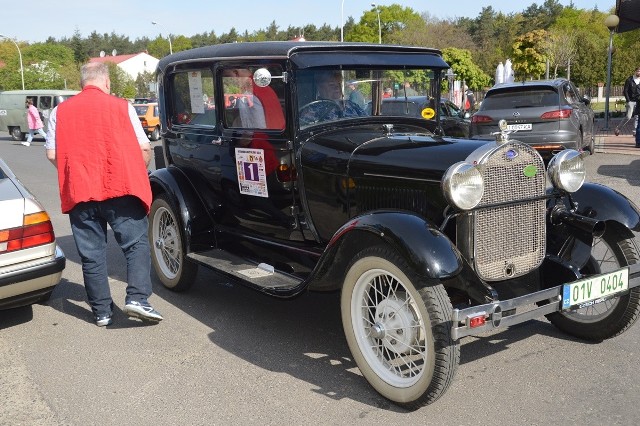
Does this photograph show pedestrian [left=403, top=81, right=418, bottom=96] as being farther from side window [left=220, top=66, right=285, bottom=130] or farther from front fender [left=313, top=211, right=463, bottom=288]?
front fender [left=313, top=211, right=463, bottom=288]

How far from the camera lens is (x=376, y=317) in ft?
11.5

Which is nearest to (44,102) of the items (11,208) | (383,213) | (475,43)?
(11,208)

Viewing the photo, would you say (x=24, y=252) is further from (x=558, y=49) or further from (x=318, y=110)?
(x=558, y=49)

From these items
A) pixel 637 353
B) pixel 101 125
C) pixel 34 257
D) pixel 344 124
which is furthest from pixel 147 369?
pixel 637 353

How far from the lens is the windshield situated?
4316 millimetres

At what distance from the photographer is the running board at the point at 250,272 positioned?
4102mm

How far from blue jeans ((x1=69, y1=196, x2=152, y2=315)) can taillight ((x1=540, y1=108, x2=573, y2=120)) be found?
8598 millimetres

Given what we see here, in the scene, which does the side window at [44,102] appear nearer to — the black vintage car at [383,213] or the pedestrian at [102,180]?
the black vintage car at [383,213]

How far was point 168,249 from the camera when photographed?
5508 millimetres

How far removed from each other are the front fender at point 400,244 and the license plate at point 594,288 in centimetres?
68

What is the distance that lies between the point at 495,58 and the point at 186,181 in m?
51.9

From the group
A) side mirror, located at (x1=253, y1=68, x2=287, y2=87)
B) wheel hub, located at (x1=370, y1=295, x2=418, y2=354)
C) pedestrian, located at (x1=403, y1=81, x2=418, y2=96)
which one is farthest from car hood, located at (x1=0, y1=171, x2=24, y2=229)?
pedestrian, located at (x1=403, y1=81, x2=418, y2=96)

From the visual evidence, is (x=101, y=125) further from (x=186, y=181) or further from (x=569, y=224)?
(x=569, y=224)

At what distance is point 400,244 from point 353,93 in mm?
1617
